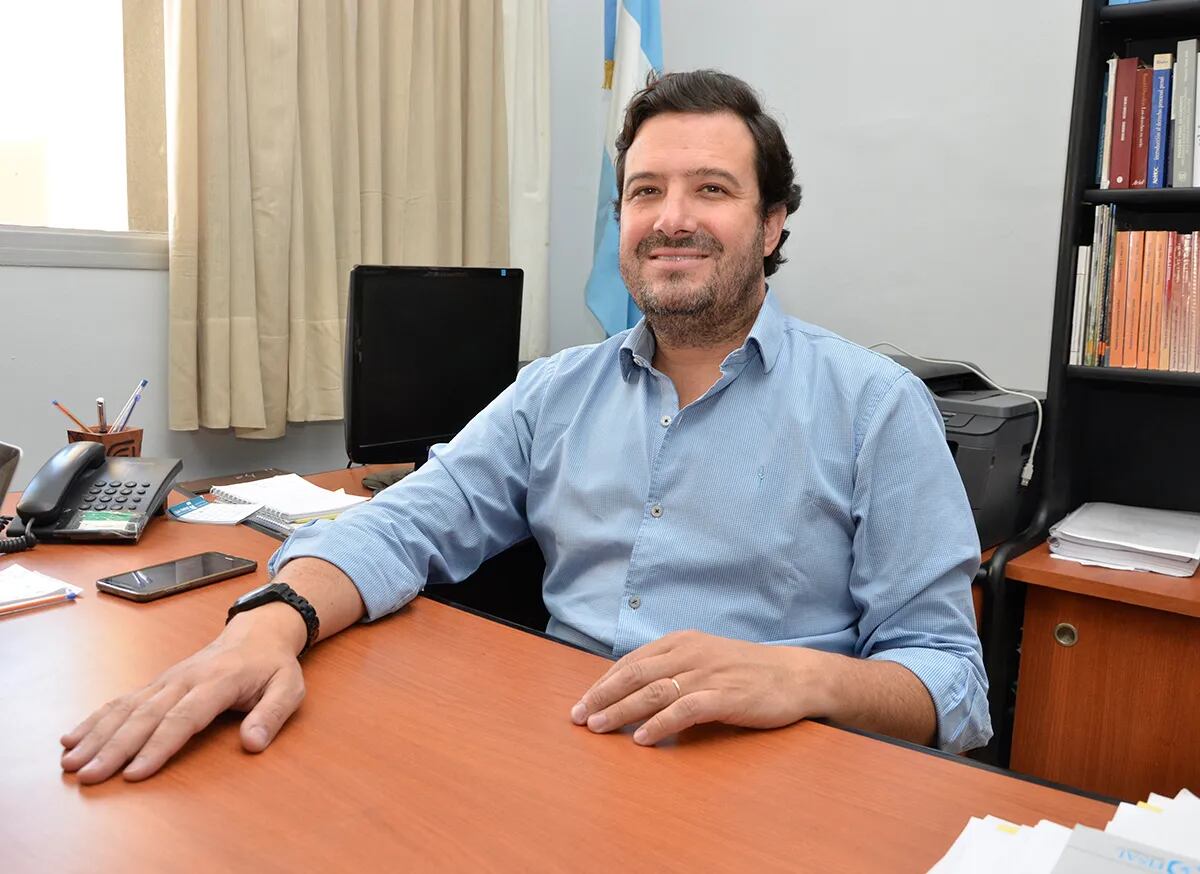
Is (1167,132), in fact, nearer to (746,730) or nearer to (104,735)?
(746,730)

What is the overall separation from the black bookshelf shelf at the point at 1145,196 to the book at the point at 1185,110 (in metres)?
A: 0.03

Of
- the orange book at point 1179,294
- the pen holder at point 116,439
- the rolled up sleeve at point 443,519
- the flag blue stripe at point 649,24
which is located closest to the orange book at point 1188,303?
the orange book at point 1179,294

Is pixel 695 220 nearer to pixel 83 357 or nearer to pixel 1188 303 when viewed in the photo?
pixel 1188 303

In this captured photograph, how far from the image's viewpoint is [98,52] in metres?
2.22

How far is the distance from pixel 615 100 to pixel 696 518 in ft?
6.25

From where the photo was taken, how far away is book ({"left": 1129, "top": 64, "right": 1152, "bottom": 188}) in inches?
73.5

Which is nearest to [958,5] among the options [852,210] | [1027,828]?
[852,210]

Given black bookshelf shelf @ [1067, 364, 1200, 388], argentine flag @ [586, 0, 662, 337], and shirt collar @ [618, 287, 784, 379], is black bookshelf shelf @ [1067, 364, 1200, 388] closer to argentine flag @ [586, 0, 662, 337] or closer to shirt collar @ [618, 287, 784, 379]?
shirt collar @ [618, 287, 784, 379]

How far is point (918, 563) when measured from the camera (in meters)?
1.19

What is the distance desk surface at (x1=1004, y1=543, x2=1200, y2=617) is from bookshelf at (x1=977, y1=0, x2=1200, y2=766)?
4cm

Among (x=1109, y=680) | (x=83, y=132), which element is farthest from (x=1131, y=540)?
(x=83, y=132)

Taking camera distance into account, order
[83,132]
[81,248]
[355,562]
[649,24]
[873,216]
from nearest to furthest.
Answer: [355,562], [81,248], [83,132], [873,216], [649,24]

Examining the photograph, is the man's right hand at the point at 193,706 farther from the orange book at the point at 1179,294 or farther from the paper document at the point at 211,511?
the orange book at the point at 1179,294

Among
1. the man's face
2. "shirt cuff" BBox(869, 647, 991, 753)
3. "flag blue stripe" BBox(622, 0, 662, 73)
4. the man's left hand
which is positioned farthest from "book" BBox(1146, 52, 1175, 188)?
the man's left hand
